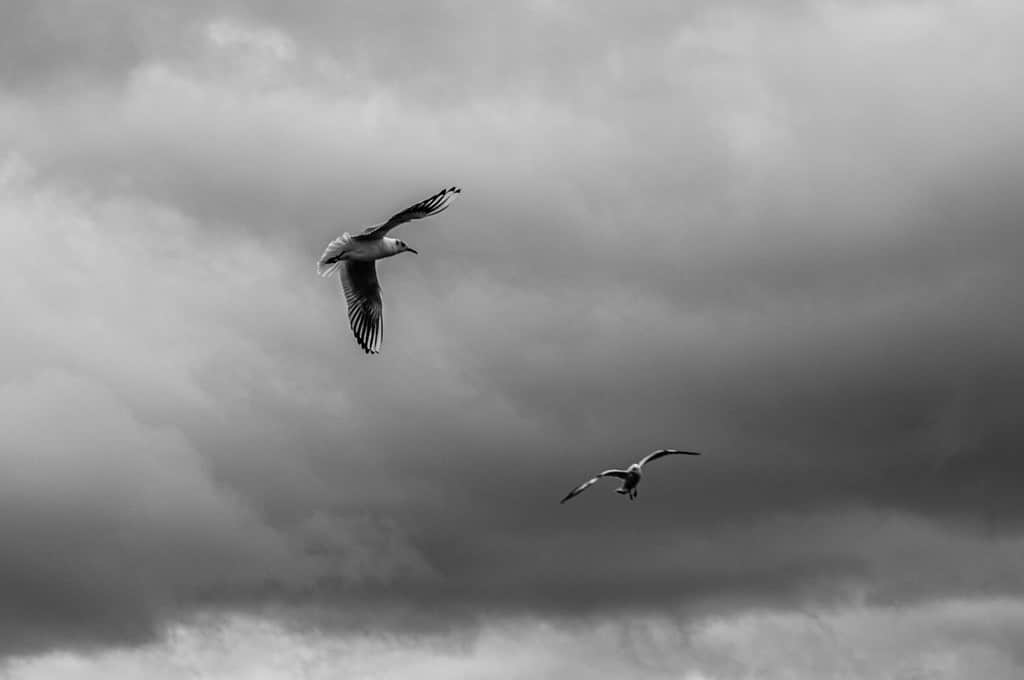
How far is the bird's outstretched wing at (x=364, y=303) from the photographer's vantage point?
78375 millimetres

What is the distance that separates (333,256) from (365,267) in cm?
310

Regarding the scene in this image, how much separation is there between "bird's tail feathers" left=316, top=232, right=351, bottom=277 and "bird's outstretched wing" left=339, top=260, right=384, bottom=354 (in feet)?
6.81

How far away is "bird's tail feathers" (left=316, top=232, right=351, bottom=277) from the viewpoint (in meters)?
74.6

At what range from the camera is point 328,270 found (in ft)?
248

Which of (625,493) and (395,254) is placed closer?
(625,493)

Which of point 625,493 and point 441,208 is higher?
point 441,208

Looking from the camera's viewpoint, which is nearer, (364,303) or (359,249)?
(359,249)

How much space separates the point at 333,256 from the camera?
75.2 metres

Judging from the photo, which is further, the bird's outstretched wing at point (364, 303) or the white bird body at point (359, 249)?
the bird's outstretched wing at point (364, 303)

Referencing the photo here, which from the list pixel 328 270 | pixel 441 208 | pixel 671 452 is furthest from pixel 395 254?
pixel 671 452

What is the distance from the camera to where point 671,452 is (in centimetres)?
7644

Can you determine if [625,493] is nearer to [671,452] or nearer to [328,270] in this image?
[671,452]

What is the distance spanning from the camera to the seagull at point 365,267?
73.6 metres

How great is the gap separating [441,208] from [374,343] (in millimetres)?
12226
